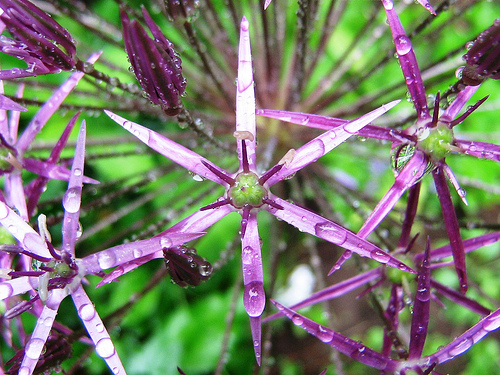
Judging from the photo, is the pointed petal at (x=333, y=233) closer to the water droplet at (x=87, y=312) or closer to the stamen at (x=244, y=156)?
the stamen at (x=244, y=156)

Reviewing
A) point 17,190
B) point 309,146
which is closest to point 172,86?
point 309,146

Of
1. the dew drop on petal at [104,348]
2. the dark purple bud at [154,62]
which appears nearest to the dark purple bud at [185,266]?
the dew drop on petal at [104,348]

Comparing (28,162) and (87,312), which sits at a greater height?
(28,162)

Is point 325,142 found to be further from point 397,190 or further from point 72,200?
point 72,200

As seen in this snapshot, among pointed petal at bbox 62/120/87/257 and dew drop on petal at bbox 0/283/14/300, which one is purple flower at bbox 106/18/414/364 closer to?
pointed petal at bbox 62/120/87/257

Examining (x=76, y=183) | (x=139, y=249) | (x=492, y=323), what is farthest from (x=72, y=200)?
(x=492, y=323)

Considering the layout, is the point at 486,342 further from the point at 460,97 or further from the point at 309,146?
the point at 309,146
